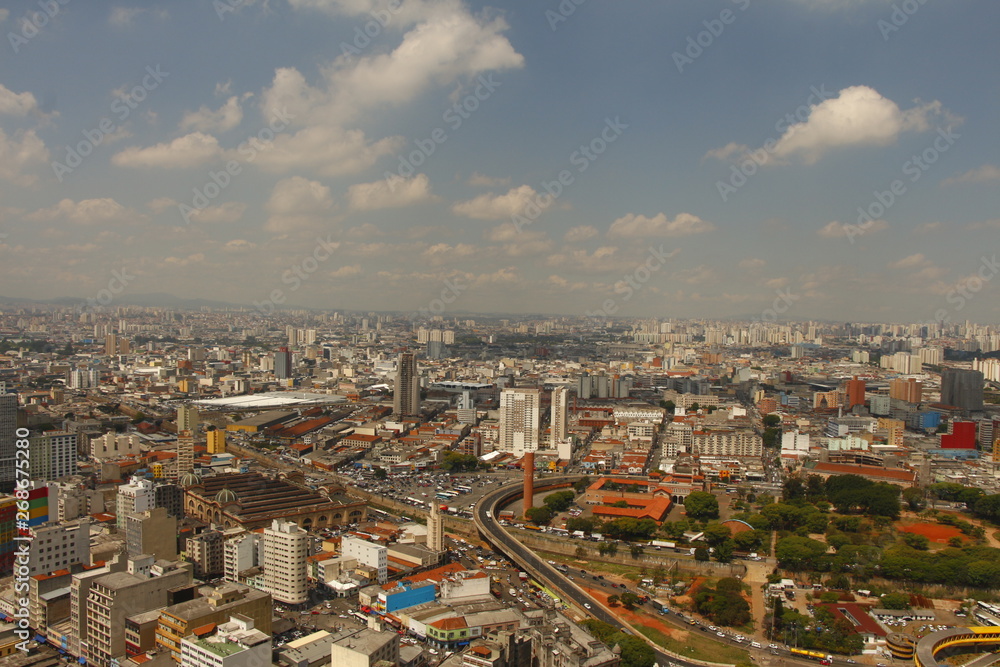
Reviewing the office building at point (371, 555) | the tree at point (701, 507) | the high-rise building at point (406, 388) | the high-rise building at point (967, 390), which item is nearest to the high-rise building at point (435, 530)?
the office building at point (371, 555)

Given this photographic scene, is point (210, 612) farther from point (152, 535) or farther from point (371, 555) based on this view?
point (152, 535)

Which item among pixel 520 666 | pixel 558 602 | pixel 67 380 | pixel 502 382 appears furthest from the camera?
pixel 502 382

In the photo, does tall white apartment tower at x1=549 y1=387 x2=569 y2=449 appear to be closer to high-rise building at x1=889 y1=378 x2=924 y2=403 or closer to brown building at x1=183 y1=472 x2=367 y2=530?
brown building at x1=183 y1=472 x2=367 y2=530

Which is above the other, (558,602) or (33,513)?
(33,513)

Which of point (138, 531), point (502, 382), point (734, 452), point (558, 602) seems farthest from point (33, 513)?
point (502, 382)

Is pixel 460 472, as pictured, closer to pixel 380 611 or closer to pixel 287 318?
pixel 380 611

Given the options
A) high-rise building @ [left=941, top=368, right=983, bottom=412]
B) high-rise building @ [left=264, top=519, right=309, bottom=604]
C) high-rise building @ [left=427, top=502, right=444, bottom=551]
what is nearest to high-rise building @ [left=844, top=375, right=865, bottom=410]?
high-rise building @ [left=941, top=368, right=983, bottom=412]

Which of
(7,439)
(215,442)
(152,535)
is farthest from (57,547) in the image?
(215,442)
